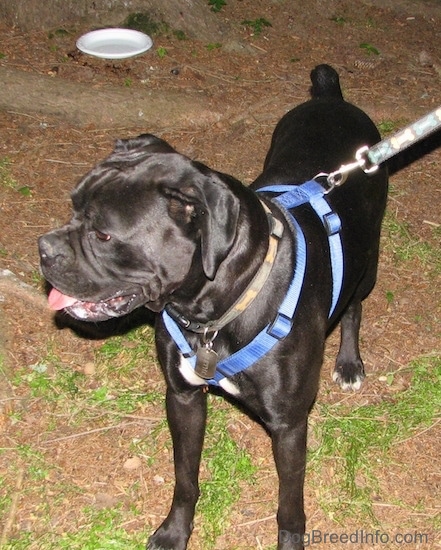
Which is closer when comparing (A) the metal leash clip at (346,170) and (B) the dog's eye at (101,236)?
(B) the dog's eye at (101,236)

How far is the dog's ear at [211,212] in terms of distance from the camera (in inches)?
117

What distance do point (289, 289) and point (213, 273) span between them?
19.2 inches

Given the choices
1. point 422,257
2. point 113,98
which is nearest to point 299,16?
point 113,98

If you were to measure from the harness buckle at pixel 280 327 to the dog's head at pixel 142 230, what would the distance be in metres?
0.36

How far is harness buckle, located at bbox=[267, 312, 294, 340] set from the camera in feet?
10.8

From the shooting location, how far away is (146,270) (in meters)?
3.12

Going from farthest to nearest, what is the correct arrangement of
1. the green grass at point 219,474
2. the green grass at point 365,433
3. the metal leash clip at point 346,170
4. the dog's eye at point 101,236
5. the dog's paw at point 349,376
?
the dog's paw at point 349,376, the green grass at point 365,433, the green grass at point 219,474, the metal leash clip at point 346,170, the dog's eye at point 101,236

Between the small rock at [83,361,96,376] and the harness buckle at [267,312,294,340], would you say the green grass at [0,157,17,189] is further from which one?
the harness buckle at [267,312,294,340]

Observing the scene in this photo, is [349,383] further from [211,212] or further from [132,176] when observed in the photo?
[132,176]

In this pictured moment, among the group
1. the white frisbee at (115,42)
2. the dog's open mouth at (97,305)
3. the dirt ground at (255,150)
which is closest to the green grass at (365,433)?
the dirt ground at (255,150)

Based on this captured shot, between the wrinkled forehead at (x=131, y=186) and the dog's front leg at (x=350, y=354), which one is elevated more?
the wrinkled forehead at (x=131, y=186)

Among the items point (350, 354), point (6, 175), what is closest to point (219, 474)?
point (350, 354)

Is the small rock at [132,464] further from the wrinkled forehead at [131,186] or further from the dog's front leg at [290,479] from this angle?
the wrinkled forehead at [131,186]

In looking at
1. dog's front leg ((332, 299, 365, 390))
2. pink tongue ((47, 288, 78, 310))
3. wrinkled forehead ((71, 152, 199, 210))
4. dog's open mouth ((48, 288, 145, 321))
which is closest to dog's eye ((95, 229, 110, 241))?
wrinkled forehead ((71, 152, 199, 210))
